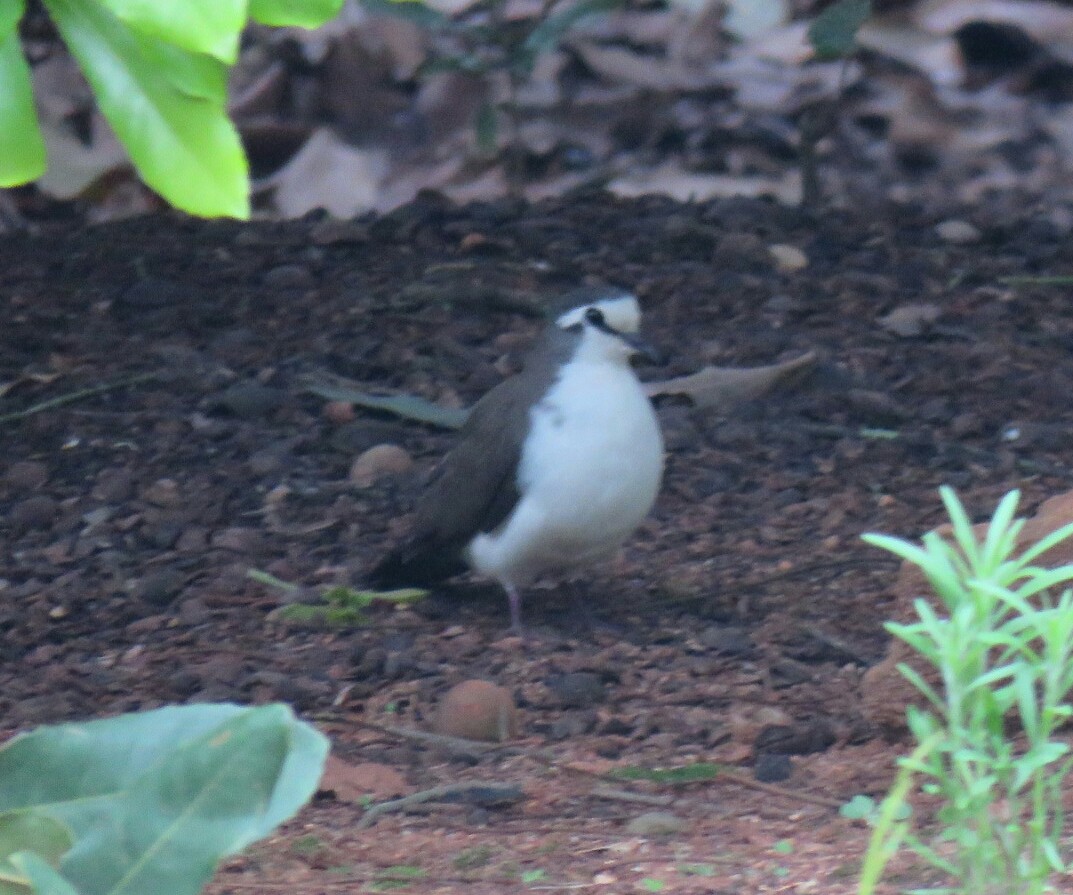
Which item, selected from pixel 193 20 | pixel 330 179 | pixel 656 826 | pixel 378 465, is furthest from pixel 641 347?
pixel 330 179

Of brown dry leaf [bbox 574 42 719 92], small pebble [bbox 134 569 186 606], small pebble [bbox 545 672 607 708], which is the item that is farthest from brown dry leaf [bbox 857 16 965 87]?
small pebble [bbox 545 672 607 708]

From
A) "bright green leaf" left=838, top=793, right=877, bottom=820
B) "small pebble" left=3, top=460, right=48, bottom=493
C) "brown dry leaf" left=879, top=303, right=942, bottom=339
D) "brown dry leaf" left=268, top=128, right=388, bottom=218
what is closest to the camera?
"bright green leaf" left=838, top=793, right=877, bottom=820

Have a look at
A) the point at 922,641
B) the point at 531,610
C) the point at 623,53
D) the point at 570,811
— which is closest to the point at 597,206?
the point at 623,53

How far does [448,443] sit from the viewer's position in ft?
19.6

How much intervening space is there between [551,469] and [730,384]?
47.0 inches

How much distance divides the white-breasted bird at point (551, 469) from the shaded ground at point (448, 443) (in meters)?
0.18

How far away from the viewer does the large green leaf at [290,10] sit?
2.33 meters

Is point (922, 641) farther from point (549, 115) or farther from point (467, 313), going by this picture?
point (549, 115)

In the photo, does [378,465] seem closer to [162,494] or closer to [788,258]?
[162,494]

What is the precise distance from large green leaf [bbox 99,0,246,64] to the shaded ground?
146 centimetres

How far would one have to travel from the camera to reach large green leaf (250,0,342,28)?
7.63 ft

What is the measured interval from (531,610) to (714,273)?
1981 mm

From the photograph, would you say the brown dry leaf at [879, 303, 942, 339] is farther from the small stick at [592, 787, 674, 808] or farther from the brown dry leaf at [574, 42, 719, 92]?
the small stick at [592, 787, 674, 808]

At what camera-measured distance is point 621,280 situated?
22.7 feet
